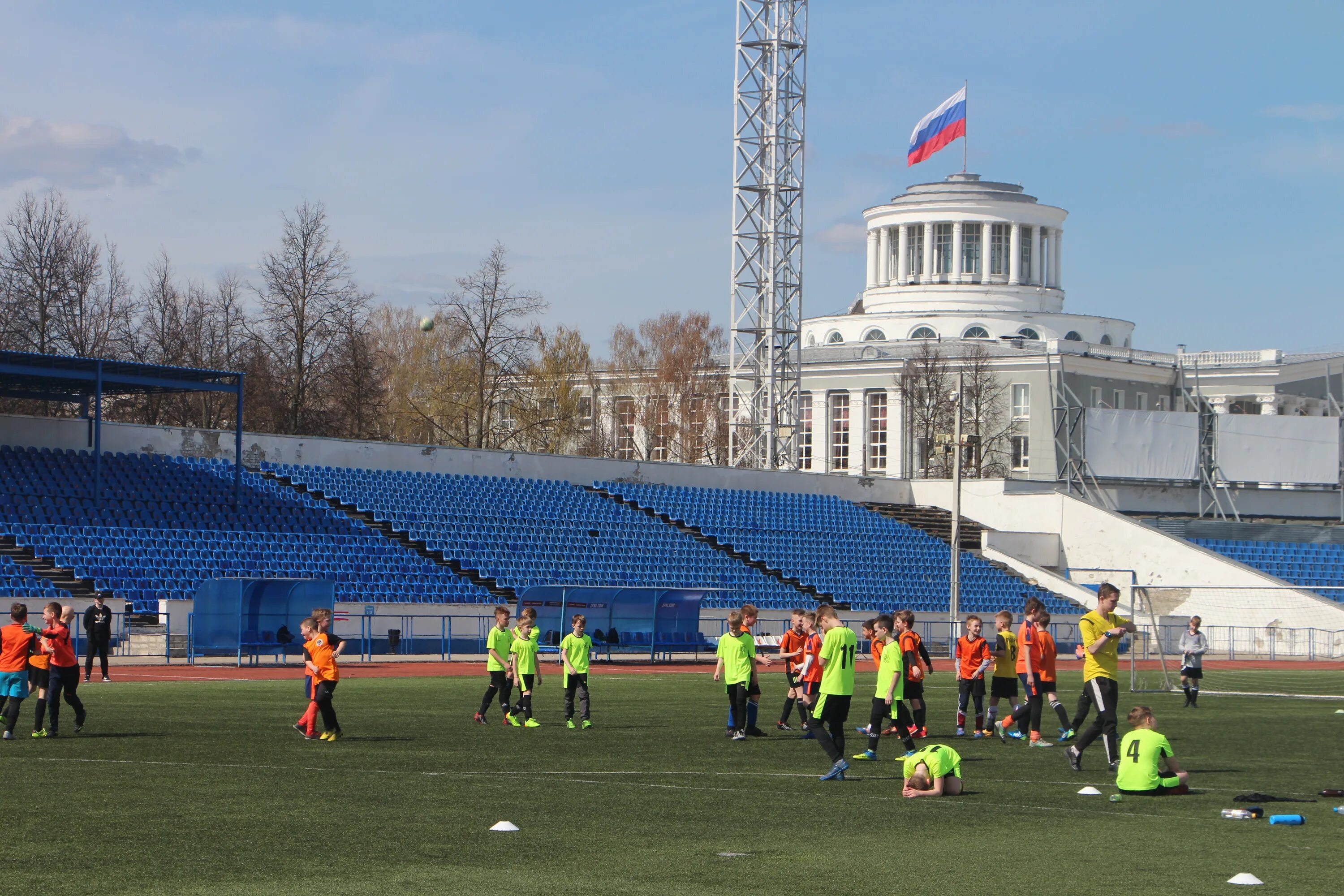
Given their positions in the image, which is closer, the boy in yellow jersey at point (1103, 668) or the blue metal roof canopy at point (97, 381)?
the boy in yellow jersey at point (1103, 668)

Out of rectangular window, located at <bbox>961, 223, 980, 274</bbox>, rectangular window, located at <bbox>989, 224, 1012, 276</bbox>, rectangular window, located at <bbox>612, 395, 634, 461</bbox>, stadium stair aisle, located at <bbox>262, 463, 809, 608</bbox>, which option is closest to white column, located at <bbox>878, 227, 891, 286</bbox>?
rectangular window, located at <bbox>961, 223, 980, 274</bbox>

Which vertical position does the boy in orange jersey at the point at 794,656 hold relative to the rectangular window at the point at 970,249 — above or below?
below

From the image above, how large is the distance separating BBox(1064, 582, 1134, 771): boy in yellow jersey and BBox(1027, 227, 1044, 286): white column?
3550 inches

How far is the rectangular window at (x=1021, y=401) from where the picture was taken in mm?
88250

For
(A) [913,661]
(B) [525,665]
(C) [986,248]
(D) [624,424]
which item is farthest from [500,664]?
(C) [986,248]

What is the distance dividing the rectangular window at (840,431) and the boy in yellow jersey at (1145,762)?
7905cm

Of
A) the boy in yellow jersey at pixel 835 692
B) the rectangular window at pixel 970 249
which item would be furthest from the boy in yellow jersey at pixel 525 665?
the rectangular window at pixel 970 249

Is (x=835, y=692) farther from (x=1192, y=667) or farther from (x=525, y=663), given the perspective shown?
(x=1192, y=667)

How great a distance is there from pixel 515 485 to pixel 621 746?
115 ft

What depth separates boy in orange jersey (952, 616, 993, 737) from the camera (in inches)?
842

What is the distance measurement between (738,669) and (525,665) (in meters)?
3.18

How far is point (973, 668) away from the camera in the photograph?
21.4m

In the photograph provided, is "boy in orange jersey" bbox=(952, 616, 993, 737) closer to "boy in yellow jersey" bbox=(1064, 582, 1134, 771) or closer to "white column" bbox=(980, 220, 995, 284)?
"boy in yellow jersey" bbox=(1064, 582, 1134, 771)

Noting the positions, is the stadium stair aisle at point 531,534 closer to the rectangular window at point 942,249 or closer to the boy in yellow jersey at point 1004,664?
the boy in yellow jersey at point 1004,664
